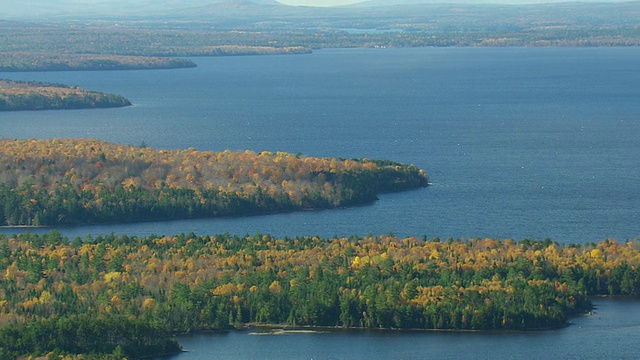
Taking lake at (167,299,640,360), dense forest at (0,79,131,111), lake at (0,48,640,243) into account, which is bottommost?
dense forest at (0,79,131,111)

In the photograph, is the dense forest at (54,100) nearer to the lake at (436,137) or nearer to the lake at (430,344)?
the lake at (436,137)

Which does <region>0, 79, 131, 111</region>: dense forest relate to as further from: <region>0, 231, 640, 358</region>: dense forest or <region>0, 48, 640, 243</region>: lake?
<region>0, 231, 640, 358</region>: dense forest

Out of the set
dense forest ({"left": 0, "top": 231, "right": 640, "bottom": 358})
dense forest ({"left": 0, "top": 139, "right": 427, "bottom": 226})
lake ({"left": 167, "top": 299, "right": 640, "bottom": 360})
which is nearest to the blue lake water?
lake ({"left": 167, "top": 299, "right": 640, "bottom": 360})

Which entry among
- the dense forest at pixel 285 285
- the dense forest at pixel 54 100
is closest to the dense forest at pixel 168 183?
the dense forest at pixel 285 285

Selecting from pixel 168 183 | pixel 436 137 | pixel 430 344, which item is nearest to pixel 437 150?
pixel 436 137

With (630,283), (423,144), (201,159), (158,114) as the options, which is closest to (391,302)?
(630,283)

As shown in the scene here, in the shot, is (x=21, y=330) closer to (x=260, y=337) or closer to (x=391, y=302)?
(x=260, y=337)
